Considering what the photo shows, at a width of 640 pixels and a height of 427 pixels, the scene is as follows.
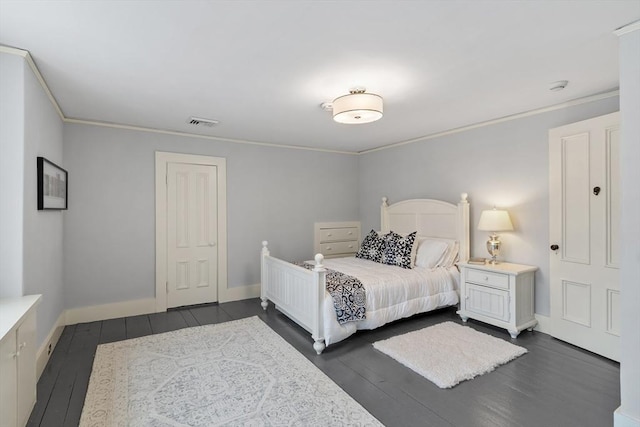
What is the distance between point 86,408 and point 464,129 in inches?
182

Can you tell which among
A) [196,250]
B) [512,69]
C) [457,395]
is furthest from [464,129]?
[196,250]

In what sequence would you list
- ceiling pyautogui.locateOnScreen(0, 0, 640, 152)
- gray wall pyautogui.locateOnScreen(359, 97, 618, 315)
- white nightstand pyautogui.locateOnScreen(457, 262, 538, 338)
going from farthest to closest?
gray wall pyautogui.locateOnScreen(359, 97, 618, 315), white nightstand pyautogui.locateOnScreen(457, 262, 538, 338), ceiling pyautogui.locateOnScreen(0, 0, 640, 152)

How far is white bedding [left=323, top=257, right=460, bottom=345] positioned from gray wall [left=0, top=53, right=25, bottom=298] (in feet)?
7.67

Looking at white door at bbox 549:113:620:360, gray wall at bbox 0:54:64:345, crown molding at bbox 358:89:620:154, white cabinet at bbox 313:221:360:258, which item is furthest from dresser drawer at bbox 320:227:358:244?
gray wall at bbox 0:54:64:345

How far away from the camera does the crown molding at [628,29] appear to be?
1854 millimetres

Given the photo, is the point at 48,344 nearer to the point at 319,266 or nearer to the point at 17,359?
the point at 17,359

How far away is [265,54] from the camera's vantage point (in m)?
2.21

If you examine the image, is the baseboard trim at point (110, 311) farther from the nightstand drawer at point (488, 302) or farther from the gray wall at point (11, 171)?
the nightstand drawer at point (488, 302)

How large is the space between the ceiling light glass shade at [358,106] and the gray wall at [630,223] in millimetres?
1542

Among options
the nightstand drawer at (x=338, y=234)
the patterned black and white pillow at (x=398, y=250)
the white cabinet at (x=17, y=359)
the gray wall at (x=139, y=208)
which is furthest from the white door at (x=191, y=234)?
the patterned black and white pillow at (x=398, y=250)

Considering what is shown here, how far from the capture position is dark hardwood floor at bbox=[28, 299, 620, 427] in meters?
2.10

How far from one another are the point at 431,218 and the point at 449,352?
207 cm

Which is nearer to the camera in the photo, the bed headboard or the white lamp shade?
the white lamp shade

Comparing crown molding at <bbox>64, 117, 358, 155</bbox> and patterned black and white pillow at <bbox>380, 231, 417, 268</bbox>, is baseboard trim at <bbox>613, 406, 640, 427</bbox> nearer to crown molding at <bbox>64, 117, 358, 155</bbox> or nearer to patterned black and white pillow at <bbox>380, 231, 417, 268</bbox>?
patterned black and white pillow at <bbox>380, 231, 417, 268</bbox>
